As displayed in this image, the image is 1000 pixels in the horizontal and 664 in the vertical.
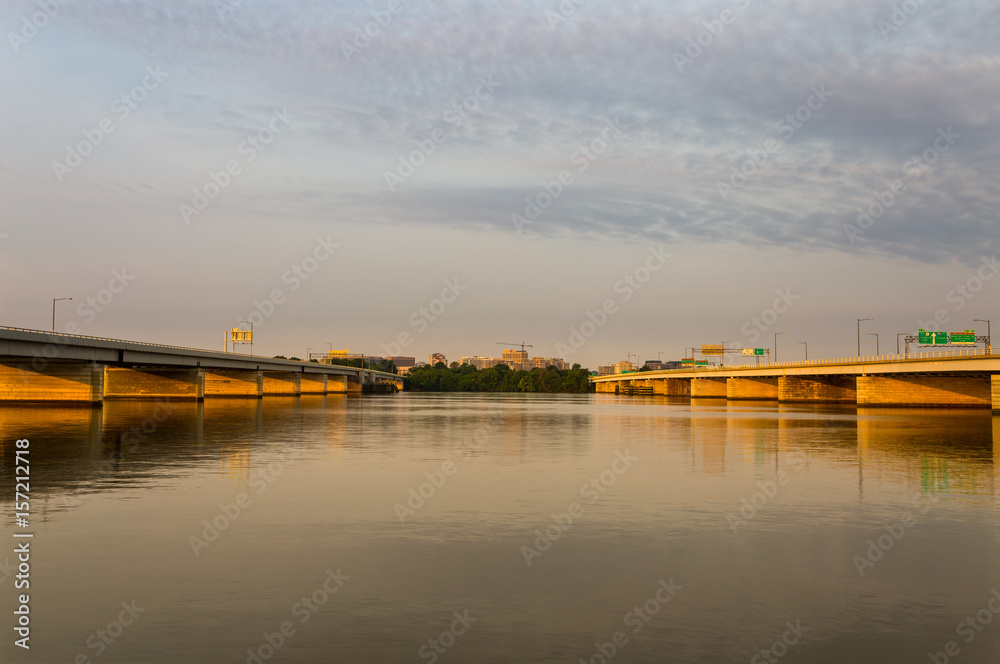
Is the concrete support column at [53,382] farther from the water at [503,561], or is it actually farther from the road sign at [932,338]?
the road sign at [932,338]

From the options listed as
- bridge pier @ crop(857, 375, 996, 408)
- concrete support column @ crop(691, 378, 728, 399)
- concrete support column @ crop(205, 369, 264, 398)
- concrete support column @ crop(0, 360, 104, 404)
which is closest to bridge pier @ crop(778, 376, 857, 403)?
bridge pier @ crop(857, 375, 996, 408)

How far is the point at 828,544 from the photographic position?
17391mm

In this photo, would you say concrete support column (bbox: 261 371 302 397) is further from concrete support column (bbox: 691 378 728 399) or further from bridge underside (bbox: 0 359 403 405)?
concrete support column (bbox: 691 378 728 399)

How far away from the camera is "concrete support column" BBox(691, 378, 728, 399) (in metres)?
195

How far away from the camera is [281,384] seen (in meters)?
171

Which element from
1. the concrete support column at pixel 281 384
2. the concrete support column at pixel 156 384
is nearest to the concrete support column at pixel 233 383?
the concrete support column at pixel 281 384

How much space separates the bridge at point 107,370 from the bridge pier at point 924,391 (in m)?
92.9

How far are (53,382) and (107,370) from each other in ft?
120

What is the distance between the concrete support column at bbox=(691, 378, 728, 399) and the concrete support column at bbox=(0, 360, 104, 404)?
462 ft

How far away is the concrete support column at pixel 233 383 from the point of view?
470 ft

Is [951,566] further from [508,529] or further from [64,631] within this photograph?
[64,631]

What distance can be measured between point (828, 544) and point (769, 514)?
3.91 meters

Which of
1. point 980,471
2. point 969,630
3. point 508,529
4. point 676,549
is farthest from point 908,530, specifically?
point 980,471

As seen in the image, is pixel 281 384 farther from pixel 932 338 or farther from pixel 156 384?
pixel 932 338
